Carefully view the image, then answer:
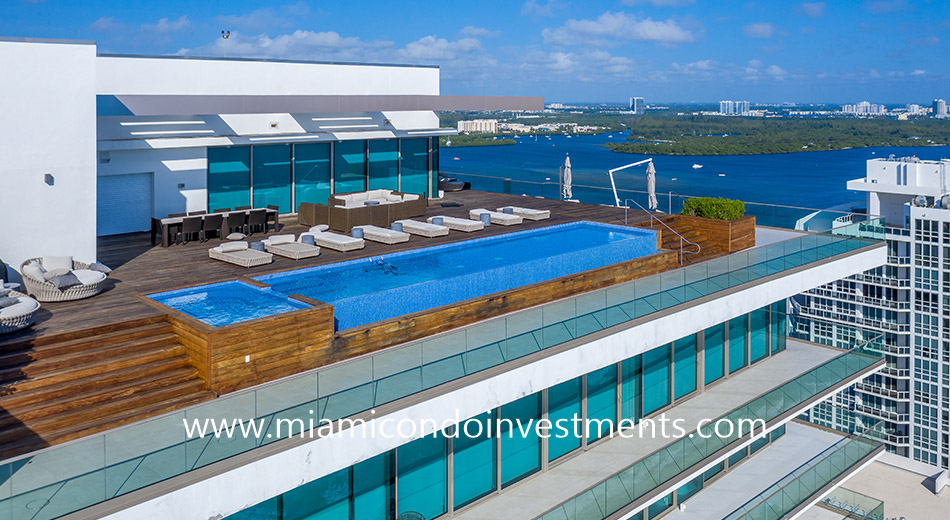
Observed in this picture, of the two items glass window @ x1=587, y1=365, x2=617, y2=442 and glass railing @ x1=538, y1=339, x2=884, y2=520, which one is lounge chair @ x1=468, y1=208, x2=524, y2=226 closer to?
glass window @ x1=587, y1=365, x2=617, y2=442

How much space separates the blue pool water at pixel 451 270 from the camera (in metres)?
A: 12.7

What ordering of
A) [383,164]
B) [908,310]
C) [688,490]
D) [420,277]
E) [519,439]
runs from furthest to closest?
1. [908,310]
2. [383,164]
3. [688,490]
4. [420,277]
5. [519,439]

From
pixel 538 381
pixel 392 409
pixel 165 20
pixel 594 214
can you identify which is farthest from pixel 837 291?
pixel 165 20

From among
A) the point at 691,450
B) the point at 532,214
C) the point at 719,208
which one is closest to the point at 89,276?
the point at 691,450

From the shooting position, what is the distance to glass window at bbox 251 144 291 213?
2030cm

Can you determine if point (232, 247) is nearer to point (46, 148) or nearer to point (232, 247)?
point (232, 247)

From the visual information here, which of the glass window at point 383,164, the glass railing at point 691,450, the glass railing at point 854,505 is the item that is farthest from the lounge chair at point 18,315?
the glass railing at point 854,505

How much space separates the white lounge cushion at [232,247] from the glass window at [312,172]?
5.50 metres

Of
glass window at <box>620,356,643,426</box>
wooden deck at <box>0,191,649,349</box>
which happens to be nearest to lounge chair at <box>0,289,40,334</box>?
wooden deck at <box>0,191,649,349</box>

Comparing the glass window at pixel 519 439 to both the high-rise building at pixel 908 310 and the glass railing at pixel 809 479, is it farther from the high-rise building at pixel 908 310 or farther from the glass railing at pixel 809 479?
the high-rise building at pixel 908 310

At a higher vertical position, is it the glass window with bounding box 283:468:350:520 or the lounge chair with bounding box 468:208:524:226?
the lounge chair with bounding box 468:208:524:226

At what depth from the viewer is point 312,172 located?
70.1ft

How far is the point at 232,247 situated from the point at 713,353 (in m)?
10.3

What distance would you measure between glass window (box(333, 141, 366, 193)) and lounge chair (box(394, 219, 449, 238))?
4.09 meters
